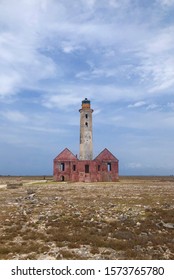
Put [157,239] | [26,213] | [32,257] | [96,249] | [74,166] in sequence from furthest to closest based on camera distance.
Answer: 1. [74,166]
2. [26,213]
3. [157,239]
4. [96,249]
5. [32,257]

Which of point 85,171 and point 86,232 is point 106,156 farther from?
point 86,232

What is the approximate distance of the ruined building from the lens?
2854 inches

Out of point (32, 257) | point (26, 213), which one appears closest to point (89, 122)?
point (26, 213)

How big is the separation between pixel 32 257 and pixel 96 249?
297cm

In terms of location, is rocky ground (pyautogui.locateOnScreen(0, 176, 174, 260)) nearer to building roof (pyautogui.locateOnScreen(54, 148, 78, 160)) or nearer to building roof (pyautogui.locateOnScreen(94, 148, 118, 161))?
building roof (pyautogui.locateOnScreen(94, 148, 118, 161))

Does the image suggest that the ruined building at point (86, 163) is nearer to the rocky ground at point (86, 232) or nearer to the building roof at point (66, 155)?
the building roof at point (66, 155)

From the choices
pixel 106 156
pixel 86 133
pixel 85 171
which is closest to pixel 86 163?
pixel 85 171

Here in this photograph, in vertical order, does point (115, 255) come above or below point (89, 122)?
below

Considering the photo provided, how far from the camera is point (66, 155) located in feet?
247

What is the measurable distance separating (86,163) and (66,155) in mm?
5744

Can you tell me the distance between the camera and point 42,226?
19266 millimetres

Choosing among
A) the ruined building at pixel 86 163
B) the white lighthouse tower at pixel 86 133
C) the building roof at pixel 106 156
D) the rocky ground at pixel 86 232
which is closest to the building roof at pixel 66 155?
the ruined building at pixel 86 163
